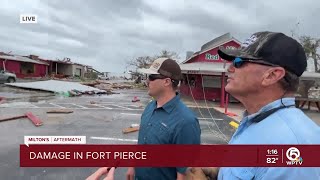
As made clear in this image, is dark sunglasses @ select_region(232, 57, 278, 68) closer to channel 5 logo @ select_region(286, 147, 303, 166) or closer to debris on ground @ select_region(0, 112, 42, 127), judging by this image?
channel 5 logo @ select_region(286, 147, 303, 166)

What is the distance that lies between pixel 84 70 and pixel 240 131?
237 feet

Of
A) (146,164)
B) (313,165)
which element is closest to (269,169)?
(313,165)

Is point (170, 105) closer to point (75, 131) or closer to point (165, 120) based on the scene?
point (165, 120)

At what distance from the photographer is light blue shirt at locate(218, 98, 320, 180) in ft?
4.09

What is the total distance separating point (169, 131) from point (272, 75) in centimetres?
134

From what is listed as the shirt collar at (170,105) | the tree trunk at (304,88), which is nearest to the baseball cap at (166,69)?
the shirt collar at (170,105)

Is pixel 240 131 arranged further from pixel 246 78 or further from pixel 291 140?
pixel 291 140

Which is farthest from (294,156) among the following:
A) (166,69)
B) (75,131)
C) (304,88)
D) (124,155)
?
(304,88)

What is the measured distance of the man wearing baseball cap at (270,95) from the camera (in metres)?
1.30

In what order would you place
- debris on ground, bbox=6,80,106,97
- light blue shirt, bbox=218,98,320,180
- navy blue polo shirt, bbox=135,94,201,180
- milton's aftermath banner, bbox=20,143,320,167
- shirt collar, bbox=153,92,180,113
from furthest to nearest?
debris on ground, bbox=6,80,106,97
shirt collar, bbox=153,92,180,113
navy blue polo shirt, bbox=135,94,201,180
milton's aftermath banner, bbox=20,143,320,167
light blue shirt, bbox=218,98,320,180

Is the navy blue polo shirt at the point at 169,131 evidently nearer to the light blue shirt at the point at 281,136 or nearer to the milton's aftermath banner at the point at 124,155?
the milton's aftermath banner at the point at 124,155

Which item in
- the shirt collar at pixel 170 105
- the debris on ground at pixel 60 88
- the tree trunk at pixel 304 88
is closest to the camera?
the shirt collar at pixel 170 105

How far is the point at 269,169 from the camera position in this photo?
128 centimetres

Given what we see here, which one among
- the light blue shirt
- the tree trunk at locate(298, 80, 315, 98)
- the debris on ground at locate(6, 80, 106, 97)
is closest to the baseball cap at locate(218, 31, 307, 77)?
the light blue shirt
